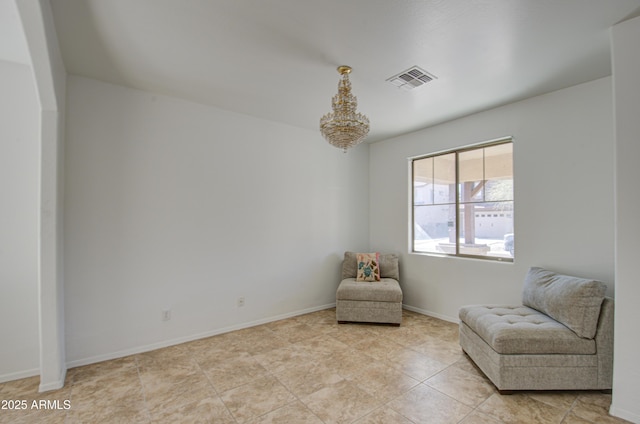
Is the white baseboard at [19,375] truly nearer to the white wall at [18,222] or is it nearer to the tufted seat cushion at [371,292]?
the white wall at [18,222]

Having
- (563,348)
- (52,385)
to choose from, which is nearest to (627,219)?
(563,348)

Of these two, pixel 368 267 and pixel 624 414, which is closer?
pixel 624 414

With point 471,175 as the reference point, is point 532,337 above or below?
below

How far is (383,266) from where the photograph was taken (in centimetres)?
439

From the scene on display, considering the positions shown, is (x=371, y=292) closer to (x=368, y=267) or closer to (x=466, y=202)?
(x=368, y=267)

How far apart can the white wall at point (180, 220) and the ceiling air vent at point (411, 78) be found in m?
1.75

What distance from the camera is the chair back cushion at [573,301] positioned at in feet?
7.18

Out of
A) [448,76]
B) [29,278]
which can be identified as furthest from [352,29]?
[29,278]

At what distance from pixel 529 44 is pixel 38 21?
3312mm

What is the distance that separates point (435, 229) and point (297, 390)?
2.93 m

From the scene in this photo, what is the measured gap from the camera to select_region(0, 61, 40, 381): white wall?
7.95ft

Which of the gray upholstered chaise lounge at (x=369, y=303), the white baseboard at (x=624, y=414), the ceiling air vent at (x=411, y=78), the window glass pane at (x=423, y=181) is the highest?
the ceiling air vent at (x=411, y=78)

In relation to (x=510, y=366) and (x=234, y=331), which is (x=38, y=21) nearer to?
(x=234, y=331)

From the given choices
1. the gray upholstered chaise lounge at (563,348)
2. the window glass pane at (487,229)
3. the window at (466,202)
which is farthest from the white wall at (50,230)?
the window glass pane at (487,229)
